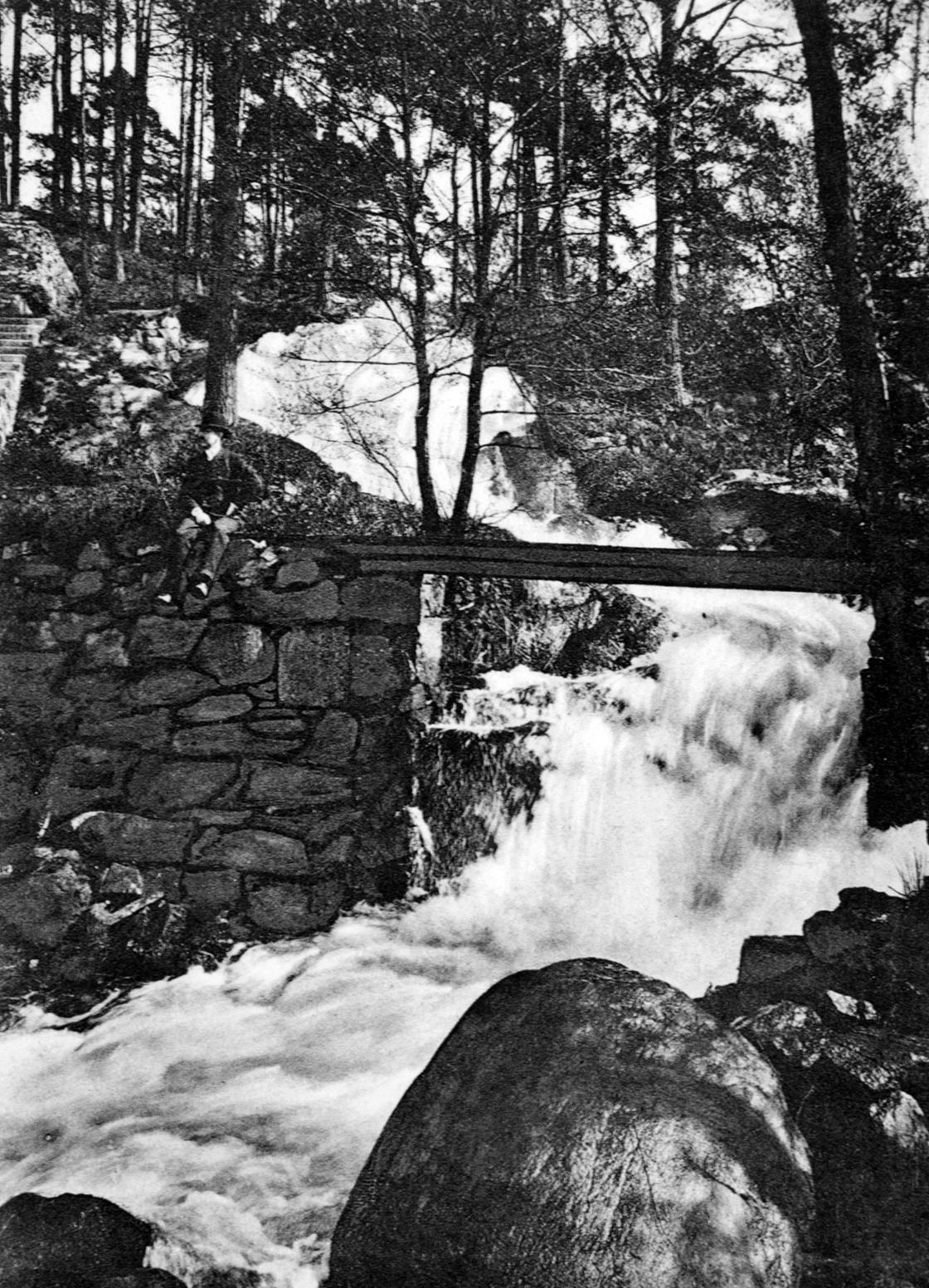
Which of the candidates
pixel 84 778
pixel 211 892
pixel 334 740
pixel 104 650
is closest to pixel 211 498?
pixel 104 650

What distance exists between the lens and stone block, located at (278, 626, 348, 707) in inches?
99.7

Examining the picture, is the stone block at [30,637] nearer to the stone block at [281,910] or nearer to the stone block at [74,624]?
the stone block at [74,624]

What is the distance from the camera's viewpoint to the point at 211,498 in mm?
2439

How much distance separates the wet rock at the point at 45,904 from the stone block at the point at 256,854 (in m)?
0.32

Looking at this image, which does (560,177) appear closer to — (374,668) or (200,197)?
(200,197)

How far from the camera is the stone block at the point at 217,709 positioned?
8.38 feet

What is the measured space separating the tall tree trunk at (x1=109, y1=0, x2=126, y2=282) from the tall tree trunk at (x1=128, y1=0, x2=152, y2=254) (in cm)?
3

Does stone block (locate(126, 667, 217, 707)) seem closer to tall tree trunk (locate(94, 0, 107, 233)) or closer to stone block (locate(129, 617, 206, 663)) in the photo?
stone block (locate(129, 617, 206, 663))

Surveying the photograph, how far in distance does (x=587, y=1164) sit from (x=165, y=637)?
1765mm

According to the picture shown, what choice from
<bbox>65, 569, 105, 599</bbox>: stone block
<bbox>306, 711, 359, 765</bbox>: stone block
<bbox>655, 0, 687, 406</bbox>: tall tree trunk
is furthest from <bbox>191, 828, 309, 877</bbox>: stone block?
<bbox>655, 0, 687, 406</bbox>: tall tree trunk

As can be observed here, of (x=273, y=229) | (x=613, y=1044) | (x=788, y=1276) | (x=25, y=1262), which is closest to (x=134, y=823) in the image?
(x=25, y=1262)

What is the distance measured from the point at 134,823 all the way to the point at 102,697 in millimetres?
378

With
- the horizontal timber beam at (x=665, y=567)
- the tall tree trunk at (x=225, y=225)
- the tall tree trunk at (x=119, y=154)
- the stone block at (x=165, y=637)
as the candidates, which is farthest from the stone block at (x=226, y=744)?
the tall tree trunk at (x=119, y=154)

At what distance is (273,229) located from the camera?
2367 millimetres
